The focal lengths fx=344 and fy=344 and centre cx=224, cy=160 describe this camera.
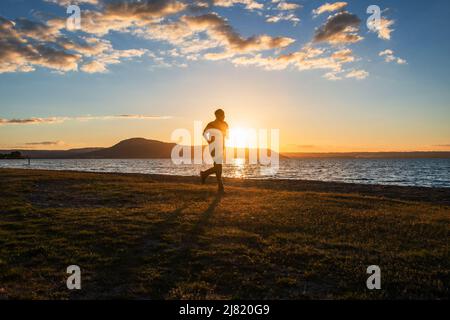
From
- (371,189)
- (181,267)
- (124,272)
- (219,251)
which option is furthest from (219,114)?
(371,189)

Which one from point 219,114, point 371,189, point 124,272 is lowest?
point 371,189

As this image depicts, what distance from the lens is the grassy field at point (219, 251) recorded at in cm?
673

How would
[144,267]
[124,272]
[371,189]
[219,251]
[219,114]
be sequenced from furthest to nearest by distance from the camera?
[371,189] < [219,114] < [219,251] < [144,267] < [124,272]

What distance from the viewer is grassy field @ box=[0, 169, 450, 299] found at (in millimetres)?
6734

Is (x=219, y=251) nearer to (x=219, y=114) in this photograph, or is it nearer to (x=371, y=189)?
(x=219, y=114)

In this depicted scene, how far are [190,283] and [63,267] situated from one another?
3.20 m

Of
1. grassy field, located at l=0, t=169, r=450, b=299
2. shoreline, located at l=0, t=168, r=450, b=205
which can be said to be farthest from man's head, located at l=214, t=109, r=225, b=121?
shoreline, located at l=0, t=168, r=450, b=205

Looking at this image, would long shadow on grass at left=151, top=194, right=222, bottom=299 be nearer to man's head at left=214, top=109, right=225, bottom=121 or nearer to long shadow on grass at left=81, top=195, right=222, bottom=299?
long shadow on grass at left=81, top=195, right=222, bottom=299

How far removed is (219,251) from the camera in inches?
350

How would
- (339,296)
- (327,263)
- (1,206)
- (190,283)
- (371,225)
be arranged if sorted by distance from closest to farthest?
1. (339,296)
2. (190,283)
3. (327,263)
4. (371,225)
5. (1,206)
